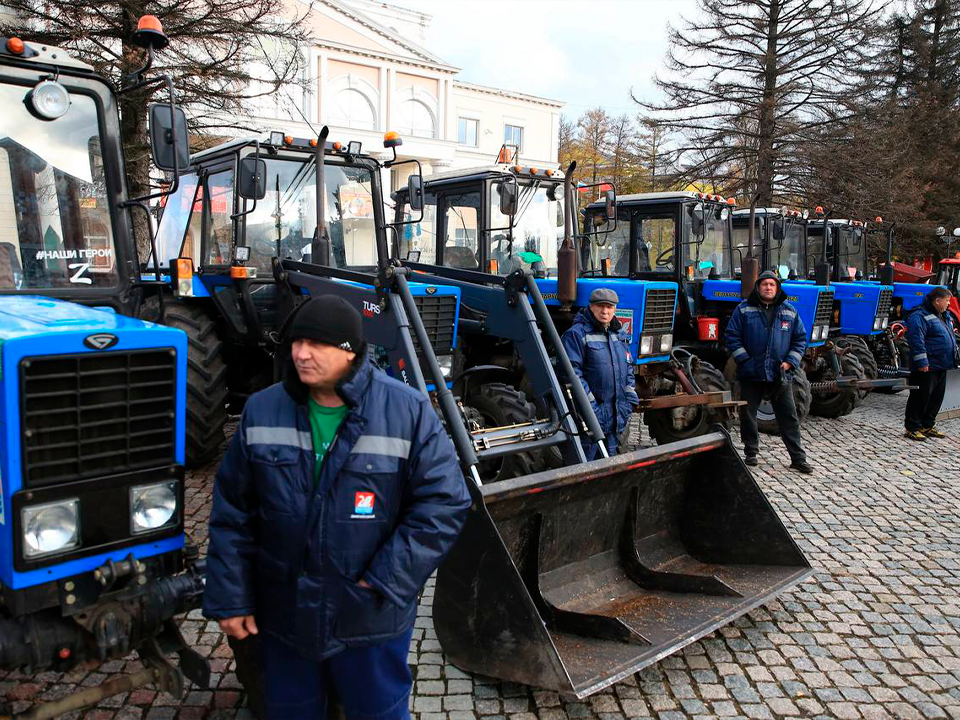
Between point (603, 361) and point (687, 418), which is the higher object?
point (603, 361)

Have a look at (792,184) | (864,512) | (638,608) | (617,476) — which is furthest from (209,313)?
(792,184)

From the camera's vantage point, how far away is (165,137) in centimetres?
358

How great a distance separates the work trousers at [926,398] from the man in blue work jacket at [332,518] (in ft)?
26.0

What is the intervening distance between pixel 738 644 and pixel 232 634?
255 cm

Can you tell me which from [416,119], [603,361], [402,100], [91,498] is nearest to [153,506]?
[91,498]

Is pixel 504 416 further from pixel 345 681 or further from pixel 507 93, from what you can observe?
pixel 507 93

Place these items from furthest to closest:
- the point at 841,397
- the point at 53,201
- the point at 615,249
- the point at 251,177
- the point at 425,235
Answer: the point at 615,249 < the point at 841,397 < the point at 425,235 < the point at 251,177 < the point at 53,201

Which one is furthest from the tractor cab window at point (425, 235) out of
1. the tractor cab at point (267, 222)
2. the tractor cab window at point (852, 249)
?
the tractor cab window at point (852, 249)

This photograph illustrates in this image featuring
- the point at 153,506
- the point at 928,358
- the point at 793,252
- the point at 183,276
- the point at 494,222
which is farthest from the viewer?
the point at 793,252

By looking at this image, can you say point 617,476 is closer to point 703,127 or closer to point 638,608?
point 638,608

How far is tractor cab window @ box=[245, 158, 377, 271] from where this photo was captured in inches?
241

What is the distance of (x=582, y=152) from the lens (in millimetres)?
38344

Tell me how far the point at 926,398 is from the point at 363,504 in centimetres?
822

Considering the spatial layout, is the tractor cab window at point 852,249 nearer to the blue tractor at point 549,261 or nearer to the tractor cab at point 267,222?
the blue tractor at point 549,261
